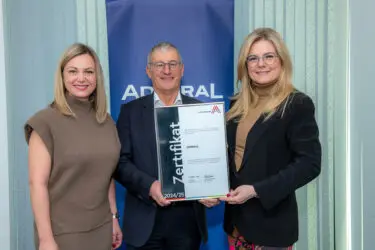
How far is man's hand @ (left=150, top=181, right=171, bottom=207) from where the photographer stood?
5.87 ft

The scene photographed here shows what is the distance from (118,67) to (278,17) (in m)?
1.12

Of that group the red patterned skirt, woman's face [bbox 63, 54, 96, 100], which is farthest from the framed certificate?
woman's face [bbox 63, 54, 96, 100]

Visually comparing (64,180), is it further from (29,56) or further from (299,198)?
(299,198)

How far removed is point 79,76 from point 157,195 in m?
0.66

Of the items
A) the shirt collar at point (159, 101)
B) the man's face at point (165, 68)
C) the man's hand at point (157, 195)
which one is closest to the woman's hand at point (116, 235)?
the man's hand at point (157, 195)

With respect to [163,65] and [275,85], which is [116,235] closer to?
[163,65]

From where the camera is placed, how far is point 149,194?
185 centimetres

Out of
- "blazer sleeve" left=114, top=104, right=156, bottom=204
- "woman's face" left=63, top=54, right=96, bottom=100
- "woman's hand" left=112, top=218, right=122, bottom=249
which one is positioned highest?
"woman's face" left=63, top=54, right=96, bottom=100

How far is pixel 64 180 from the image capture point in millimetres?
1691

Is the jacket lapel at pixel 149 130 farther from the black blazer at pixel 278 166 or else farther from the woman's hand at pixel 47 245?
the woman's hand at pixel 47 245

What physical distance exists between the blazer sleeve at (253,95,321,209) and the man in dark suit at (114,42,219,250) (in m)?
0.28
